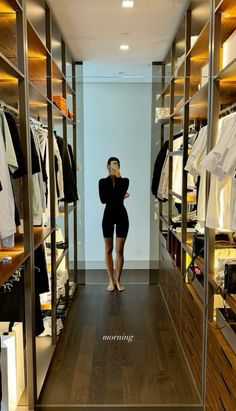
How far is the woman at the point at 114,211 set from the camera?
13.1 ft

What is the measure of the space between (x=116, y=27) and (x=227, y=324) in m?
2.82

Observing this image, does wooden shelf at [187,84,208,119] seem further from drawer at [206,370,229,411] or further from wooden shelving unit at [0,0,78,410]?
drawer at [206,370,229,411]

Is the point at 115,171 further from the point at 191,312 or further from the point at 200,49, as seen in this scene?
the point at 191,312

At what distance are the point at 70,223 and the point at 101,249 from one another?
17.7 inches

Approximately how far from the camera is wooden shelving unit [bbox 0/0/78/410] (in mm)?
1988

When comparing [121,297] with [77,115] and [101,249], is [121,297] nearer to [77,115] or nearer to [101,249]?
[101,249]

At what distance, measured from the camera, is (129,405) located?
2.36 metres

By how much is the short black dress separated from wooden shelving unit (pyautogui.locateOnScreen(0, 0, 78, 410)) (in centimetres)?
79

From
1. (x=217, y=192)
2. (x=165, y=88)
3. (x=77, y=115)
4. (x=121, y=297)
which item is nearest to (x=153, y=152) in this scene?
(x=165, y=88)

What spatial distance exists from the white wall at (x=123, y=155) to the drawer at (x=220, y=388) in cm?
212

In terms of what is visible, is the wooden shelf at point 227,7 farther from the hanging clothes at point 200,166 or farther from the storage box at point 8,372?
the storage box at point 8,372

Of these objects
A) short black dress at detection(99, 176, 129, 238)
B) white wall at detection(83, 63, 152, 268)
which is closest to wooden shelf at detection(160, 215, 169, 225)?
white wall at detection(83, 63, 152, 268)

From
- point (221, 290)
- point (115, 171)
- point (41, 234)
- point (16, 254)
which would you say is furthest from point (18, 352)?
point (115, 171)

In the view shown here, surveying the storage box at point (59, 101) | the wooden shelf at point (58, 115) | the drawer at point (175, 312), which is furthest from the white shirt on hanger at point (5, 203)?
the drawer at point (175, 312)
